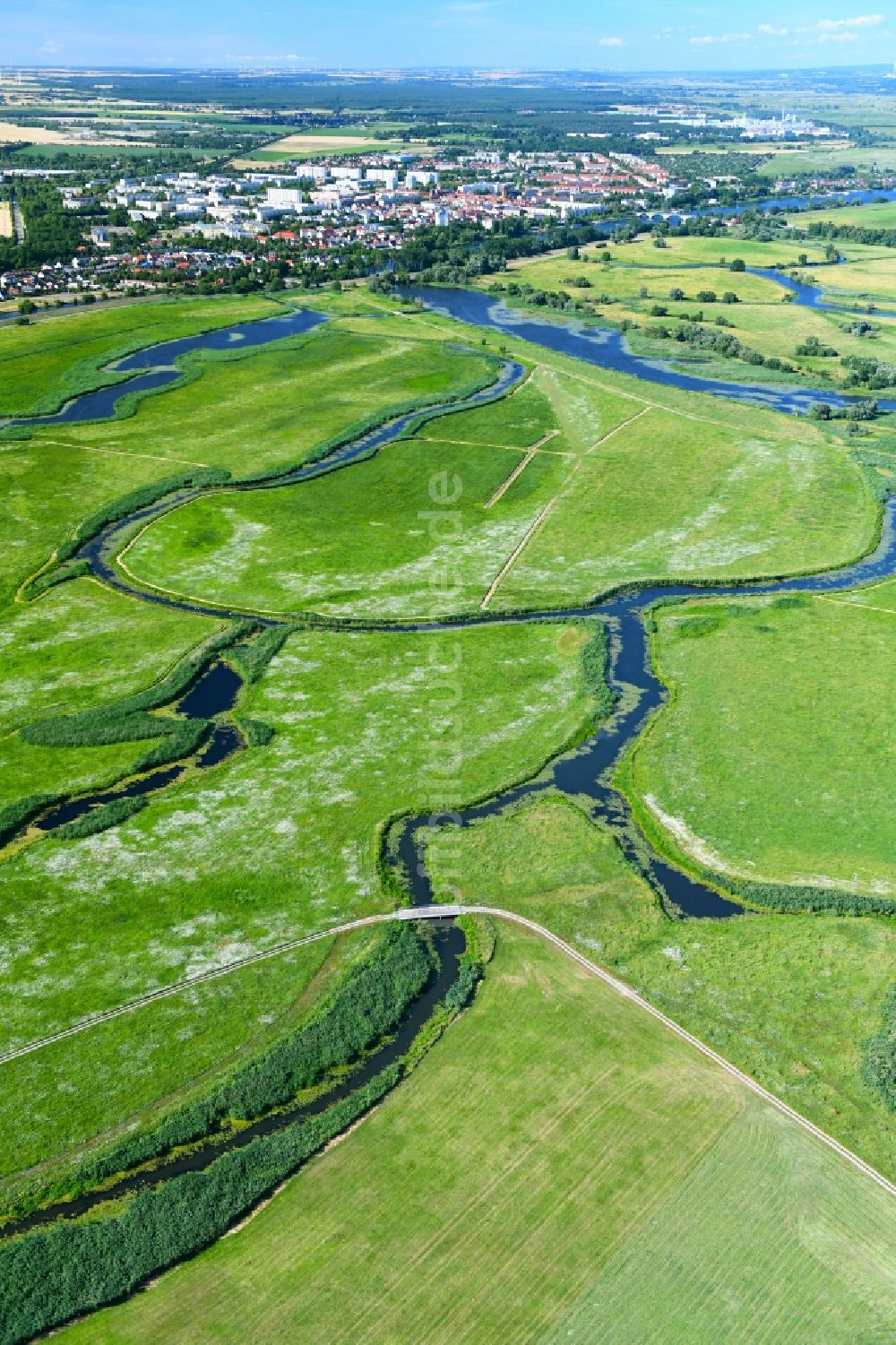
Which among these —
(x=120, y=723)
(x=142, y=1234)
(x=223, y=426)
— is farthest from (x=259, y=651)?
(x=223, y=426)

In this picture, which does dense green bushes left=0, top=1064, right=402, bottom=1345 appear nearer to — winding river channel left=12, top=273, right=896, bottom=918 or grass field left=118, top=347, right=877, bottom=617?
winding river channel left=12, top=273, right=896, bottom=918

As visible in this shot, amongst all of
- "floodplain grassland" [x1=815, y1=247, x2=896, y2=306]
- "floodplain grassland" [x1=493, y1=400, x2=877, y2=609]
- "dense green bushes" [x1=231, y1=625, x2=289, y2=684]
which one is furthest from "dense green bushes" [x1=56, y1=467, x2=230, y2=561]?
"floodplain grassland" [x1=815, y1=247, x2=896, y2=306]

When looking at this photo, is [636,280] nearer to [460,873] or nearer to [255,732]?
[255,732]

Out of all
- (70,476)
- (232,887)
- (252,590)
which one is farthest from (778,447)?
(232,887)

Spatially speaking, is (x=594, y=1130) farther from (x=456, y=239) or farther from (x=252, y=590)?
(x=456, y=239)

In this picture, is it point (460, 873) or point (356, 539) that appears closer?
point (460, 873)

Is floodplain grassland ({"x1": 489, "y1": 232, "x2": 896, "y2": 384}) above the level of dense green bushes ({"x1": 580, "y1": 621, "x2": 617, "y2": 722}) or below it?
above
